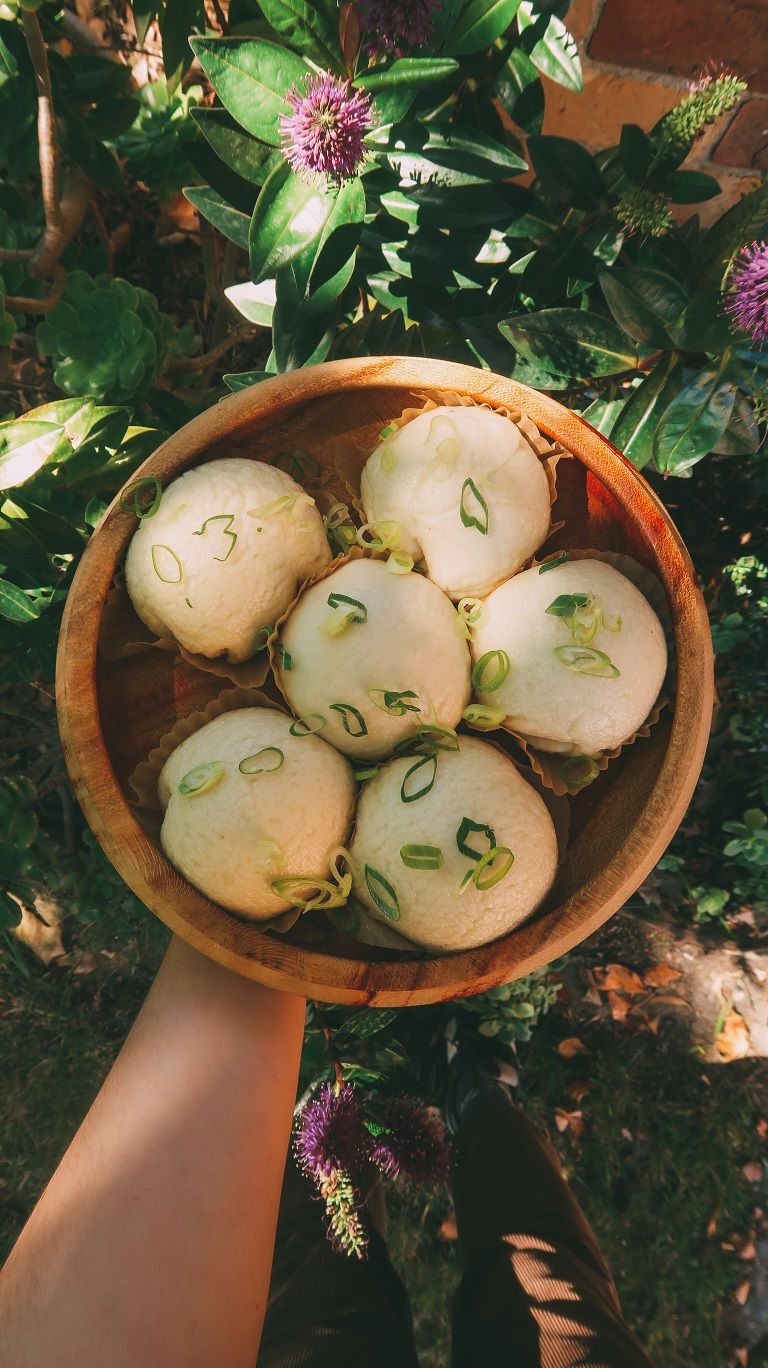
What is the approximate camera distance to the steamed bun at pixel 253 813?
0.81m

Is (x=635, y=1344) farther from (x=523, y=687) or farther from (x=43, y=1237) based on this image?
(x=523, y=687)

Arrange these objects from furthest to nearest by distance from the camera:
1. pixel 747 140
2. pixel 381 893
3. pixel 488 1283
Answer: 1. pixel 488 1283
2. pixel 747 140
3. pixel 381 893

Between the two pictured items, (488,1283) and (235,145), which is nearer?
(235,145)

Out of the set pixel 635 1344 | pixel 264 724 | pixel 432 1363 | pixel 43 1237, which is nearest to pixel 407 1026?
pixel 635 1344

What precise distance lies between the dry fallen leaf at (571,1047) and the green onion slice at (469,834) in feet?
4.11

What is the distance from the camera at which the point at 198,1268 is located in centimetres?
88

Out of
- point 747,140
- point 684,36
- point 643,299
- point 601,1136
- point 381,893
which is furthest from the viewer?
point 601,1136

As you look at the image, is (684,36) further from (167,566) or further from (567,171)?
(167,566)

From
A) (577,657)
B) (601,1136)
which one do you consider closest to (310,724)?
(577,657)

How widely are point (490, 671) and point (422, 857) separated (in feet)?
0.76

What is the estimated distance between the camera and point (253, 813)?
81 cm

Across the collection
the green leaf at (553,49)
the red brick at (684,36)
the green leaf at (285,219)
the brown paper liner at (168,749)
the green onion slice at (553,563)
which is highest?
the red brick at (684,36)

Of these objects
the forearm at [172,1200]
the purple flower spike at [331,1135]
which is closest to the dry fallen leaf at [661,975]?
the purple flower spike at [331,1135]

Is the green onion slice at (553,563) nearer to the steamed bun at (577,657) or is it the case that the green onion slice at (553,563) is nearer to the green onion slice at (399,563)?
the steamed bun at (577,657)
